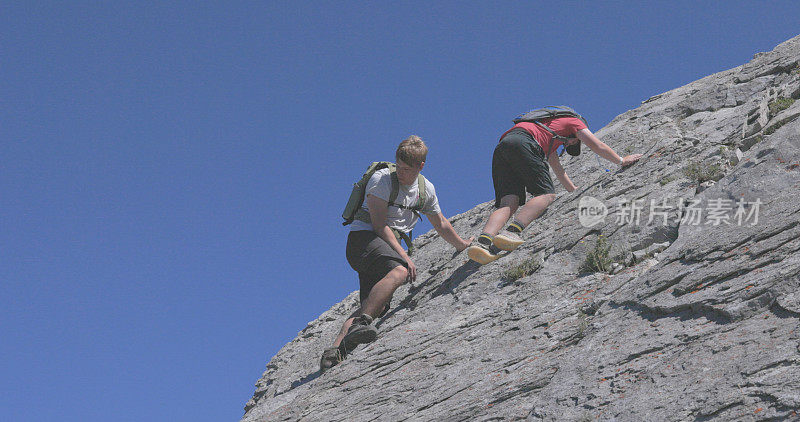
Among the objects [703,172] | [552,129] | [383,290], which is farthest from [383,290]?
[703,172]

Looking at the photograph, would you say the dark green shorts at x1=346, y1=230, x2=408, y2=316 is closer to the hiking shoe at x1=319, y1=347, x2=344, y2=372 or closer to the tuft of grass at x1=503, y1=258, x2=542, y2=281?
the hiking shoe at x1=319, y1=347, x2=344, y2=372

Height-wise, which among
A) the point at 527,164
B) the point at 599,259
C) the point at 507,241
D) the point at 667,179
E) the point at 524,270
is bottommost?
the point at 599,259

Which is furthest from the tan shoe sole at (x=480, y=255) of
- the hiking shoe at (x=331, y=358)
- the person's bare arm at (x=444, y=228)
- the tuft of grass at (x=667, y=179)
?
the tuft of grass at (x=667, y=179)

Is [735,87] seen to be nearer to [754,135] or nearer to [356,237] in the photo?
[754,135]

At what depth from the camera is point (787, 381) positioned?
5156 mm

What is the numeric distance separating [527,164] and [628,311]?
3.79m

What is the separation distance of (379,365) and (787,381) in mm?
4833

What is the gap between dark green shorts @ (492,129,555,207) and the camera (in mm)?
10438

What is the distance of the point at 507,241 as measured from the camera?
382 inches

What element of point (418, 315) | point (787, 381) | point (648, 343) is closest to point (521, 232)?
point (418, 315)

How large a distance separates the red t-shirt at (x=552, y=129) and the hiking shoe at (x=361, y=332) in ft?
11.7

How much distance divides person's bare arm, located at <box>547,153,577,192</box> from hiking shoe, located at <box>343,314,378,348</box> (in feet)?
13.3

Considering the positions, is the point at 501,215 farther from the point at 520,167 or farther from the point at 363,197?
the point at 363,197

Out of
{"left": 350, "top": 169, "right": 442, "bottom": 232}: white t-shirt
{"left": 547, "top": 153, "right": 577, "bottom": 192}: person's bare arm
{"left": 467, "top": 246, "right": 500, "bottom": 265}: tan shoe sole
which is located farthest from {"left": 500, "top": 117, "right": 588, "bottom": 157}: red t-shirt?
{"left": 467, "top": 246, "right": 500, "bottom": 265}: tan shoe sole
